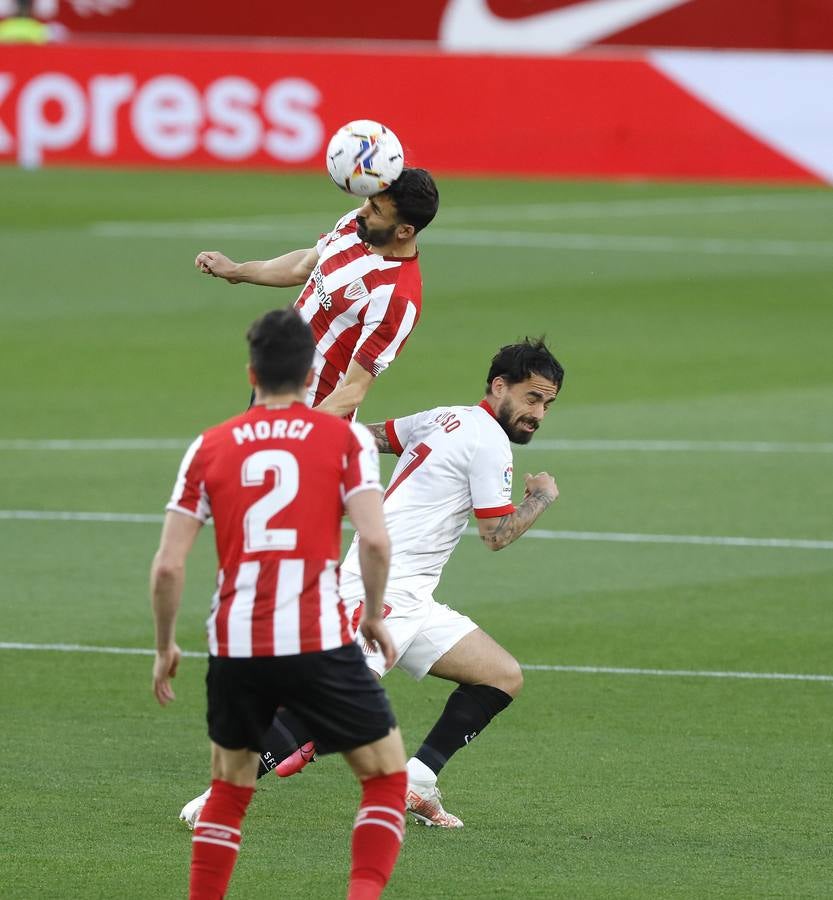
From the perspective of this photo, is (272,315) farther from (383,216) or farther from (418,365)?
(418,365)

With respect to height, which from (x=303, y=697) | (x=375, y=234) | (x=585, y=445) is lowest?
(x=585, y=445)

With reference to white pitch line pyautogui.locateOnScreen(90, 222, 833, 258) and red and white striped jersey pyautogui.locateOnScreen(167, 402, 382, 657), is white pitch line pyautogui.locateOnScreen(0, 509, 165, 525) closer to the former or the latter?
red and white striped jersey pyautogui.locateOnScreen(167, 402, 382, 657)

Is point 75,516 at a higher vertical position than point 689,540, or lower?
lower

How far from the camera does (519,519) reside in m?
7.67

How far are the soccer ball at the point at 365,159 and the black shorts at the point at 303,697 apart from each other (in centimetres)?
263

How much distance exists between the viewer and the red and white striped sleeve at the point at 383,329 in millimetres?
8578

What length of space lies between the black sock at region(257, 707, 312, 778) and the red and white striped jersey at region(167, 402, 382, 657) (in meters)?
1.69

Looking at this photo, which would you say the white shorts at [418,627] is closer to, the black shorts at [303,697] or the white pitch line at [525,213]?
the black shorts at [303,697]

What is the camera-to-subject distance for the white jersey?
25.4ft

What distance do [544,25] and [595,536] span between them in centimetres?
3137

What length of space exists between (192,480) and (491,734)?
136 inches

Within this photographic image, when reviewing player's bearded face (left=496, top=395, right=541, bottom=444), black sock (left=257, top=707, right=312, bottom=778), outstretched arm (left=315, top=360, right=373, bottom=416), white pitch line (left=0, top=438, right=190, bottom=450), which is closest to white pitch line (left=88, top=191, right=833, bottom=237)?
white pitch line (left=0, top=438, right=190, bottom=450)

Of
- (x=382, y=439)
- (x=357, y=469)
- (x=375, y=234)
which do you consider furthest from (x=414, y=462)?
(x=357, y=469)

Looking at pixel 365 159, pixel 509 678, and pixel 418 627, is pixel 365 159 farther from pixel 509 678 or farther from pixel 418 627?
pixel 509 678
